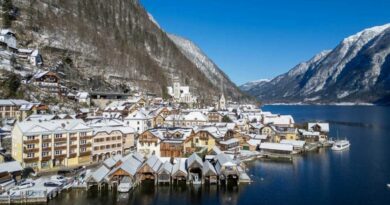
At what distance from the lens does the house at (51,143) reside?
164ft

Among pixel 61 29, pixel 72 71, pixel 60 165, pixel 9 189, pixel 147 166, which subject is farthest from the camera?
pixel 61 29

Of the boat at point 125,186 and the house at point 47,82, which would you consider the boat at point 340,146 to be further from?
the house at point 47,82

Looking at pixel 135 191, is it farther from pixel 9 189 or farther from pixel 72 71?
pixel 72 71

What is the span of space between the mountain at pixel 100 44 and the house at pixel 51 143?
5334cm

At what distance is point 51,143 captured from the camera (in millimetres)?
52656

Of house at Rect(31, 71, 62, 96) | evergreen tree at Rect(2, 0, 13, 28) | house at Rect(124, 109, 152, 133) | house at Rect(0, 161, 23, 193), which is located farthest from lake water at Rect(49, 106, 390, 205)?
evergreen tree at Rect(2, 0, 13, 28)

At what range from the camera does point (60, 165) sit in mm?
54312

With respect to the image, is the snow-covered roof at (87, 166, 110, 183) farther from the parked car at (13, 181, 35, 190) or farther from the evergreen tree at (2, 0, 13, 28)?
the evergreen tree at (2, 0, 13, 28)

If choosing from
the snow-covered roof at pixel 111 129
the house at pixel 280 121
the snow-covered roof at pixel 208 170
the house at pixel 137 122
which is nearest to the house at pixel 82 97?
the house at pixel 137 122

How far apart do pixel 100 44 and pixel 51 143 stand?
9935cm

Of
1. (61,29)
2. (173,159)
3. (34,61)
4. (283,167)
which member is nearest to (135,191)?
(173,159)

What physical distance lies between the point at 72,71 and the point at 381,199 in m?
101

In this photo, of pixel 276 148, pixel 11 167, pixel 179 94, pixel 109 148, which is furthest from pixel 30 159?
pixel 179 94

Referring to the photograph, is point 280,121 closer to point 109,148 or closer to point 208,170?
point 109,148
